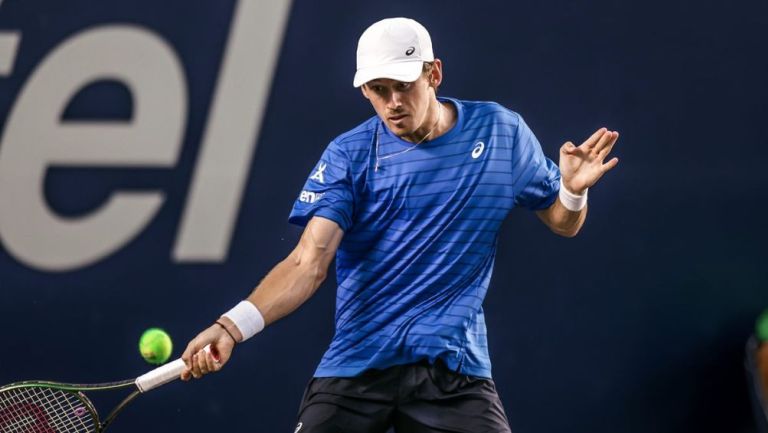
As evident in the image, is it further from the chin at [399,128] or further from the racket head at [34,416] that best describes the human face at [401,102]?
the racket head at [34,416]

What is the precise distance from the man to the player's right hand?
168 millimetres

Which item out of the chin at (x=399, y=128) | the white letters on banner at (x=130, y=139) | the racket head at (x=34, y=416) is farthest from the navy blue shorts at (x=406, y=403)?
the white letters on banner at (x=130, y=139)

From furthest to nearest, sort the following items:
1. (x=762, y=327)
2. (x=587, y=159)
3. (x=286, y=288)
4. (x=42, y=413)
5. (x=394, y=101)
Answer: (x=762, y=327)
(x=42, y=413)
(x=587, y=159)
(x=394, y=101)
(x=286, y=288)

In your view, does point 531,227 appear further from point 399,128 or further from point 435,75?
point 399,128

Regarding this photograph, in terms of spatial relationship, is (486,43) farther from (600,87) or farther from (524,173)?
(524,173)

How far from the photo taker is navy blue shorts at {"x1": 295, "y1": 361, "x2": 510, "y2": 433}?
14.4ft

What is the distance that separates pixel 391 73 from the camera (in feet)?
14.3

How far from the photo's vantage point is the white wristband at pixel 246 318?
13.8 feet

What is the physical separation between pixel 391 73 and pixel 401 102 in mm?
114

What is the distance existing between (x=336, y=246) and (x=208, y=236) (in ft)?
5.63

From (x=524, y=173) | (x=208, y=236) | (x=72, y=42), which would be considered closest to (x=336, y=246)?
(x=524, y=173)

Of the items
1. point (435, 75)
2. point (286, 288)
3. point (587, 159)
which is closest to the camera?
point (286, 288)

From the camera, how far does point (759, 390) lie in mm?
5504

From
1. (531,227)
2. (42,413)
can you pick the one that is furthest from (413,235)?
(531,227)
